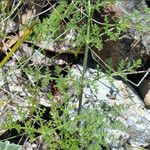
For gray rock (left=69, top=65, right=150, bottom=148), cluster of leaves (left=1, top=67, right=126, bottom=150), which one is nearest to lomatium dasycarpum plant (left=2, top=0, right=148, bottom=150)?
cluster of leaves (left=1, top=67, right=126, bottom=150)

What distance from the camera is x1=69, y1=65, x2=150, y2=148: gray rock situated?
3225mm

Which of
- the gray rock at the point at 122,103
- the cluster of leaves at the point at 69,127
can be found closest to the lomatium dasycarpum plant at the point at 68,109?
the cluster of leaves at the point at 69,127

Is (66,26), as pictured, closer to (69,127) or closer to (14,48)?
(14,48)

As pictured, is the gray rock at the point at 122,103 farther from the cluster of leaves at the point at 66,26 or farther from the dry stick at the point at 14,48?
the dry stick at the point at 14,48

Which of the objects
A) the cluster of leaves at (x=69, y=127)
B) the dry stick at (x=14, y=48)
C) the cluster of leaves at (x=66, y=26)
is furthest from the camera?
the dry stick at (x=14, y=48)

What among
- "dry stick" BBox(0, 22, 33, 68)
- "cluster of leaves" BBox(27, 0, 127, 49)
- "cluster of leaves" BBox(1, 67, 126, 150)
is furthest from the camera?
"dry stick" BBox(0, 22, 33, 68)

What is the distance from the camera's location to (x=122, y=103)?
338 centimetres

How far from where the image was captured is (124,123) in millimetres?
3279

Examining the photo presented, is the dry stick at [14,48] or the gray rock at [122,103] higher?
the dry stick at [14,48]

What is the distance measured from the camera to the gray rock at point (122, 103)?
323cm

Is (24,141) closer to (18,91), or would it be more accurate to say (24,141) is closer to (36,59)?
(18,91)

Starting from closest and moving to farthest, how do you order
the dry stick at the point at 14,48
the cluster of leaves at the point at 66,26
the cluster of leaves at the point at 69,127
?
the cluster of leaves at the point at 69,127 < the cluster of leaves at the point at 66,26 < the dry stick at the point at 14,48

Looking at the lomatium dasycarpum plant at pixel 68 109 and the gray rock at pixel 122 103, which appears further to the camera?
the gray rock at pixel 122 103

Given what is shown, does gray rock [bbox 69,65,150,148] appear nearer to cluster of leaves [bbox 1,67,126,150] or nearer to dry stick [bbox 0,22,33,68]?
cluster of leaves [bbox 1,67,126,150]
